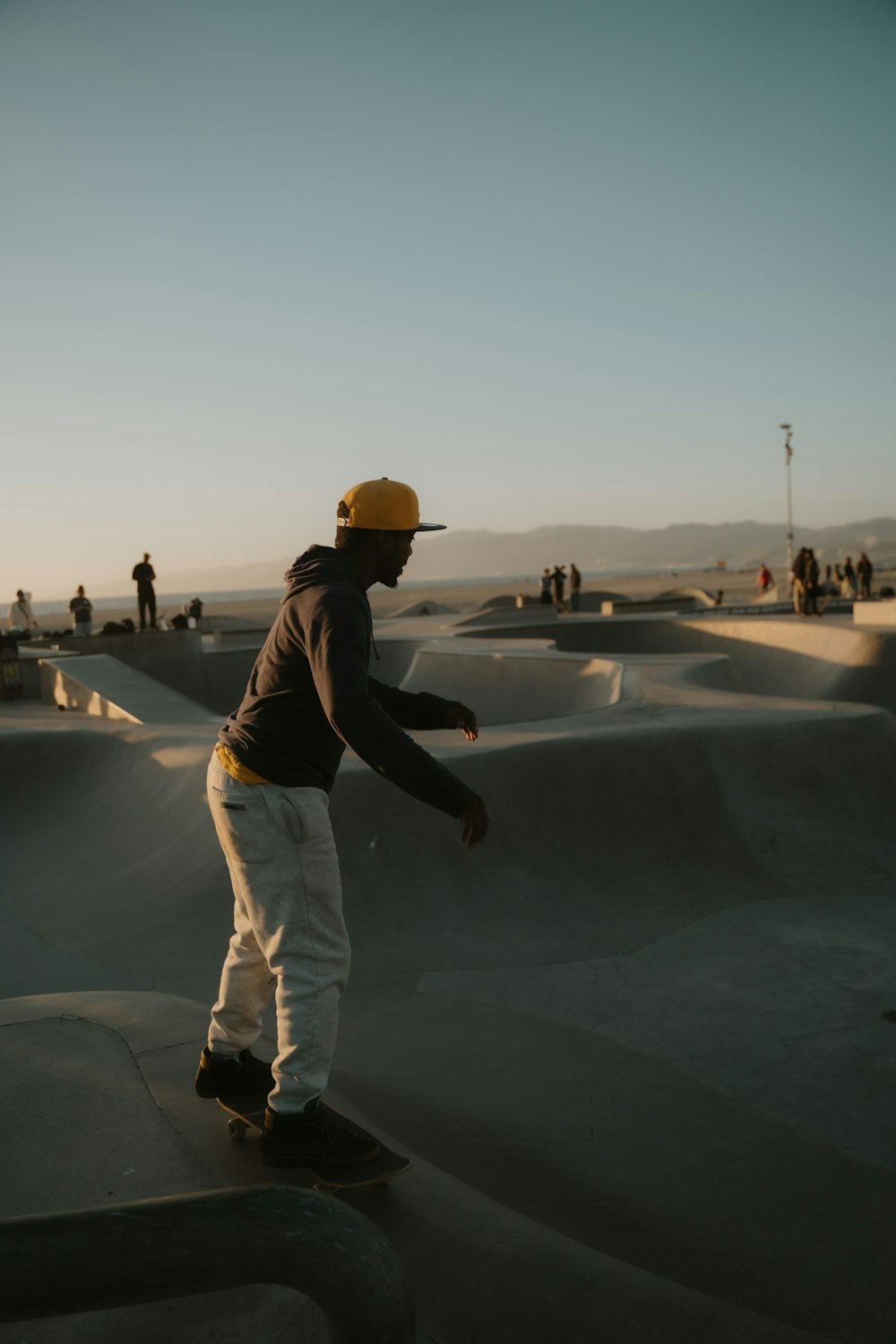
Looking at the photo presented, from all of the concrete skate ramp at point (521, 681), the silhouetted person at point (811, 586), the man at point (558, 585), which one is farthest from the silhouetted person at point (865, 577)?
the concrete skate ramp at point (521, 681)

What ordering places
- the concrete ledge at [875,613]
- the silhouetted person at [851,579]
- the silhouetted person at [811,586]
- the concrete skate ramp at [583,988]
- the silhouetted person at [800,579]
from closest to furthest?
the concrete skate ramp at [583,988] < the concrete ledge at [875,613] < the silhouetted person at [800,579] < the silhouetted person at [811,586] < the silhouetted person at [851,579]

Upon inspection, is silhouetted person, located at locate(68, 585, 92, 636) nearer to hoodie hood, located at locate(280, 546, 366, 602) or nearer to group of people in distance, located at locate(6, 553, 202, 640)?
group of people in distance, located at locate(6, 553, 202, 640)

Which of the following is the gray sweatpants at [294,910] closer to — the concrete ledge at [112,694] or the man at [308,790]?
the man at [308,790]

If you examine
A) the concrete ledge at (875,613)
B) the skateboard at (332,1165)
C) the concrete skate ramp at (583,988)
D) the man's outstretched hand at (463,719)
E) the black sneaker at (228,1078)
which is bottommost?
the concrete skate ramp at (583,988)

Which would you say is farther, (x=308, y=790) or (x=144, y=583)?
(x=144, y=583)

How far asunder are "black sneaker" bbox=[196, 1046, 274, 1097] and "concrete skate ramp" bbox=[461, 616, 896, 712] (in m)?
14.6

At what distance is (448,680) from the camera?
17094 millimetres

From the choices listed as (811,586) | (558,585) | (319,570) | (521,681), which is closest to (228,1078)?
(319,570)

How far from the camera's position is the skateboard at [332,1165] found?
279 centimetres

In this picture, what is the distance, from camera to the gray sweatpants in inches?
109

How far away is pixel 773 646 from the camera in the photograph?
1997cm

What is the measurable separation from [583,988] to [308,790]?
11.7 ft

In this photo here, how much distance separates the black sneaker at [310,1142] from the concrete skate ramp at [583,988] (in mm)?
119

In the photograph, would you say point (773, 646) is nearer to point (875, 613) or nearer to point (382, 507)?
point (875, 613)
